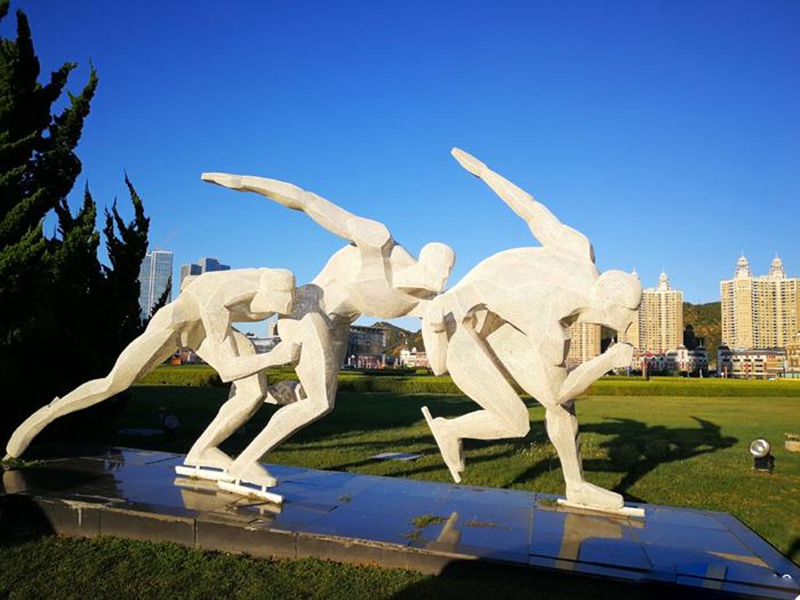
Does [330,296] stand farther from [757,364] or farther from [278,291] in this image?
[757,364]

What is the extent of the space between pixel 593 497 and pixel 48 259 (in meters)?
7.91

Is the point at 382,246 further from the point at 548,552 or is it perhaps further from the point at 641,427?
the point at 641,427

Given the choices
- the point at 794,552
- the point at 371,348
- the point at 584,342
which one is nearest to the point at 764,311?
the point at 584,342

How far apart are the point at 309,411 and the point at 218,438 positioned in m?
1.46

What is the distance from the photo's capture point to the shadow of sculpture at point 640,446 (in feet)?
32.9

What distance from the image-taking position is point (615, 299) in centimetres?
578

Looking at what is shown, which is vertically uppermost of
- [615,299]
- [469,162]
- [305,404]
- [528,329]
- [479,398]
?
[469,162]

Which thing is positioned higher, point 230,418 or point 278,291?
point 278,291

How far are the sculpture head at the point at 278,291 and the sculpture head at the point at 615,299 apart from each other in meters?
3.05

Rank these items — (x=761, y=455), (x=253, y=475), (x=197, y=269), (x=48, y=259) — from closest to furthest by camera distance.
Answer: (x=253, y=475), (x=48, y=259), (x=761, y=455), (x=197, y=269)

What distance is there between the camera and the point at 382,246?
665cm

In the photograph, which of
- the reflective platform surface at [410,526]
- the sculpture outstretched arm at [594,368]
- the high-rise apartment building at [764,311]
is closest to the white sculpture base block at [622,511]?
the reflective platform surface at [410,526]

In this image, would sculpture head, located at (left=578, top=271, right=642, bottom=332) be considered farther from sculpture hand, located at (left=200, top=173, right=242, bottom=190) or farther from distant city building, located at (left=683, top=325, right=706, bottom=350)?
distant city building, located at (left=683, top=325, right=706, bottom=350)

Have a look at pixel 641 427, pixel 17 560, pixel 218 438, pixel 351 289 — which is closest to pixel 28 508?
pixel 17 560
